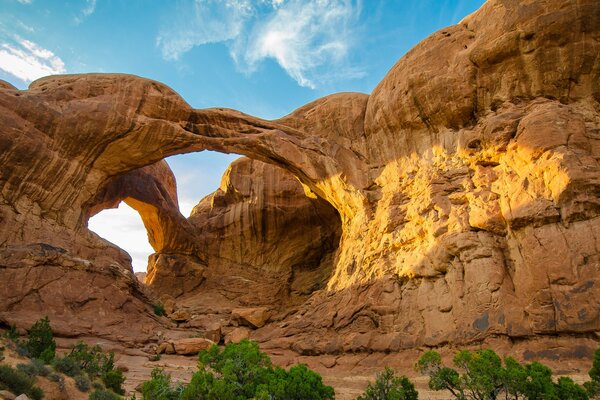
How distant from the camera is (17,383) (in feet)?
25.1

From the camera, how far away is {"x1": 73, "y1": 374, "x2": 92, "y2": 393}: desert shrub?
361 inches

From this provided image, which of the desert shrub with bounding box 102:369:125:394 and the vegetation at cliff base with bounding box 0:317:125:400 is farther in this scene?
the desert shrub with bounding box 102:369:125:394

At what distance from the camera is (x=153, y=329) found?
1938 centimetres

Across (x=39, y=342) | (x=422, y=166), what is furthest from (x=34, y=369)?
(x=422, y=166)

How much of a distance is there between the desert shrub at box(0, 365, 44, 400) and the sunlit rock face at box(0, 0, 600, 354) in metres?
10.7

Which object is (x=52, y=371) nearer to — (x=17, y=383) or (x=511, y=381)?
(x=17, y=383)

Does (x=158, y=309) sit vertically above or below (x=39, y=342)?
above

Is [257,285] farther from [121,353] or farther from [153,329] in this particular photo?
[121,353]

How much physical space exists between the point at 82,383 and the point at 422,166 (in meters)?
15.1

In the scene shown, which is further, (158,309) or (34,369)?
(158,309)

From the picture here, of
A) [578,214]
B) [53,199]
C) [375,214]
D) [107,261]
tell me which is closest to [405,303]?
[375,214]

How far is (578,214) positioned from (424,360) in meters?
7.14

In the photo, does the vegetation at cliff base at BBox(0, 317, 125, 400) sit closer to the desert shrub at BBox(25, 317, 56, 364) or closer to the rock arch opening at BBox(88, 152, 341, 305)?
the desert shrub at BBox(25, 317, 56, 364)

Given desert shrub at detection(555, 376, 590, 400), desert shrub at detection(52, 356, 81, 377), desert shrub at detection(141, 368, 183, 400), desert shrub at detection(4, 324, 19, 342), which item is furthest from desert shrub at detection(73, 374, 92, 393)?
desert shrub at detection(555, 376, 590, 400)
